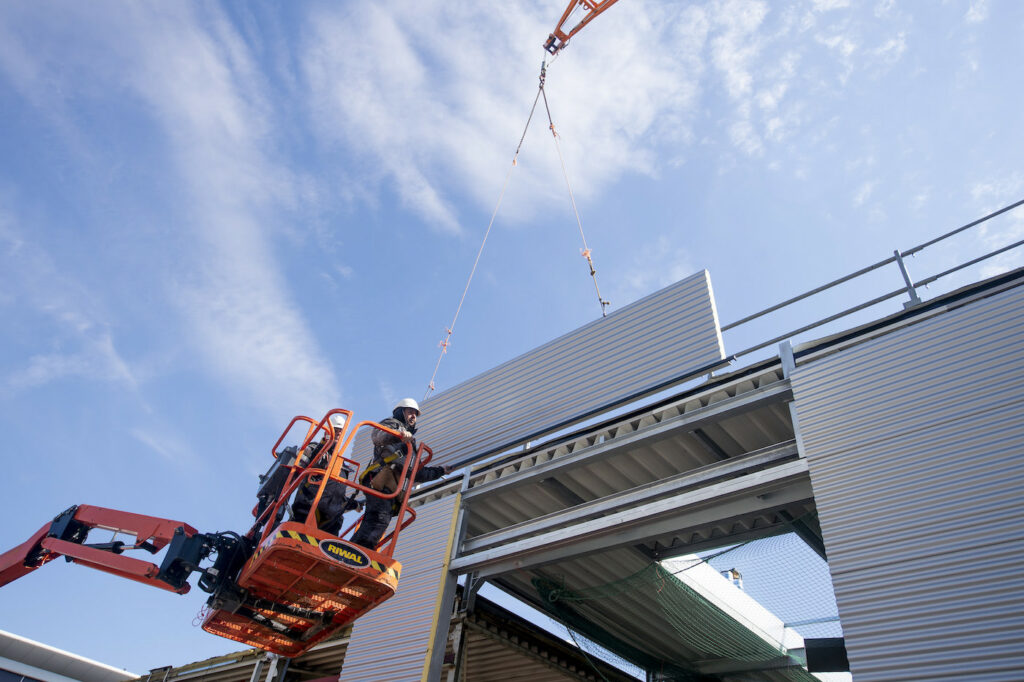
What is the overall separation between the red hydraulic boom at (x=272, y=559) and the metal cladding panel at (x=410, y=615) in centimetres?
249

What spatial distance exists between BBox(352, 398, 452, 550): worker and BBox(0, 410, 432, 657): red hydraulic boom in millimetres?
192

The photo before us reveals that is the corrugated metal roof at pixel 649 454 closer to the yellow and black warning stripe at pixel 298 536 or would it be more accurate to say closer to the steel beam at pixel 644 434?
the steel beam at pixel 644 434

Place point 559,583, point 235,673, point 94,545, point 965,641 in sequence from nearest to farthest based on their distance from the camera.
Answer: point 965,641, point 94,545, point 559,583, point 235,673

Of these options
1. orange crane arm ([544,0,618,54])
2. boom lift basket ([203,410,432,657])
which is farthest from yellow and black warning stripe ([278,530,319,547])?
orange crane arm ([544,0,618,54])

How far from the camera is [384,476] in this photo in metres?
9.98

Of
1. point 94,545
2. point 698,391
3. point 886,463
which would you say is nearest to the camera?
point 886,463

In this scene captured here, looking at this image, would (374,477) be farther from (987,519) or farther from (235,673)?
(235,673)

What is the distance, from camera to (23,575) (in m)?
10.0

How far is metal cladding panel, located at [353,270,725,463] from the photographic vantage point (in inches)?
470

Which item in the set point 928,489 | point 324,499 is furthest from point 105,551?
point 928,489

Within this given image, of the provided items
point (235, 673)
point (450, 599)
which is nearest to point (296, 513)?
point (450, 599)

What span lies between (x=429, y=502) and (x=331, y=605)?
16.6 ft

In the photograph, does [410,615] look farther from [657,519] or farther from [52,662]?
[52,662]

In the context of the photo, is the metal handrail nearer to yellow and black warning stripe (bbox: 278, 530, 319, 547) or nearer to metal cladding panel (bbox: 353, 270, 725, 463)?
metal cladding panel (bbox: 353, 270, 725, 463)
